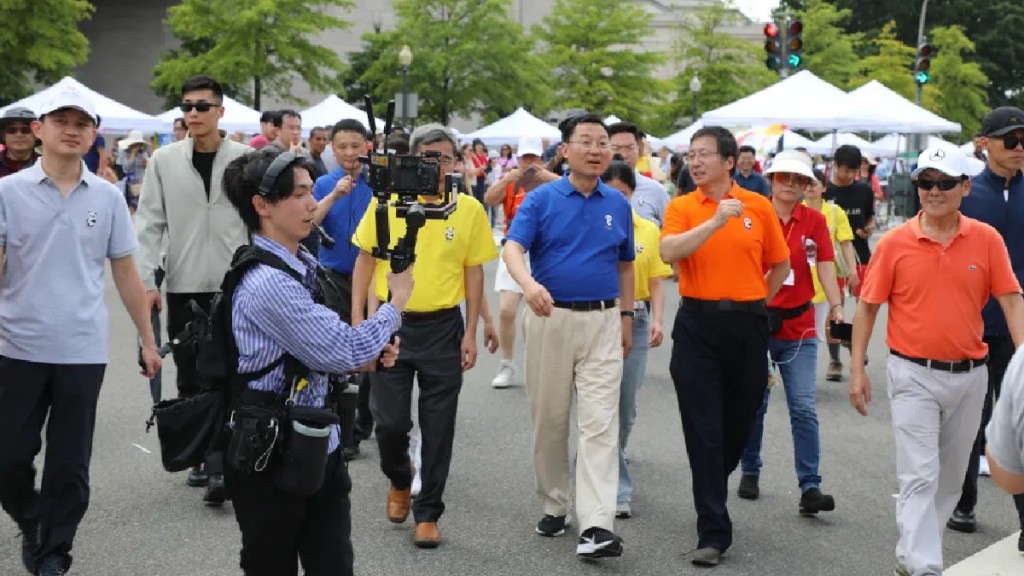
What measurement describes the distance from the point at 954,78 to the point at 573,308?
202ft

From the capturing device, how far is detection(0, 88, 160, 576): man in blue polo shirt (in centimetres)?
560

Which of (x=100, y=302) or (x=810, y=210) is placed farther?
(x=810, y=210)

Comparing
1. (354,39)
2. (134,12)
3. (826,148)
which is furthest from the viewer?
(354,39)

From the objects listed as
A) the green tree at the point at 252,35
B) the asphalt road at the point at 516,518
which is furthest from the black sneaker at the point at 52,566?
the green tree at the point at 252,35

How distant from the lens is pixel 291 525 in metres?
4.18

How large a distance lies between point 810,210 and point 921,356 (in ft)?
7.77

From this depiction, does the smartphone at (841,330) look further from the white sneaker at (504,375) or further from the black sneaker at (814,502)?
the white sneaker at (504,375)

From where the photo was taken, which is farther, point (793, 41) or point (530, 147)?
point (793, 41)

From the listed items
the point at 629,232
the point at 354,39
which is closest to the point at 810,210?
the point at 629,232

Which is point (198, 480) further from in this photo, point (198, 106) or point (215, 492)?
point (198, 106)

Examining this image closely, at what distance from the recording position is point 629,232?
6.78m

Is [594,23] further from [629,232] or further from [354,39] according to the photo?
[629,232]

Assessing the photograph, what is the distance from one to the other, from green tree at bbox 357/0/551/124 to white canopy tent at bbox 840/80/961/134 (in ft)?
91.1

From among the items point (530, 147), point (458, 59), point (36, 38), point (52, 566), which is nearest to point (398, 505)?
point (52, 566)
